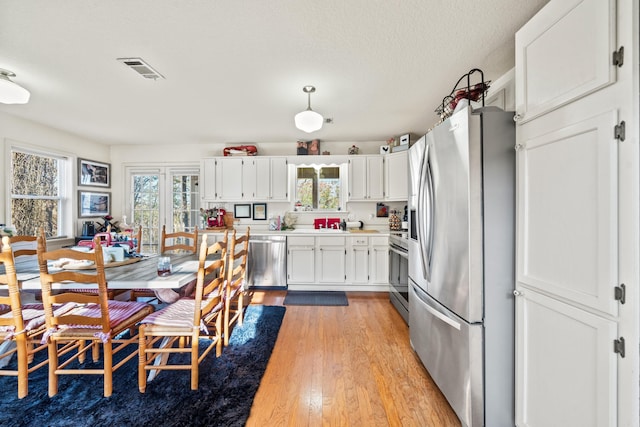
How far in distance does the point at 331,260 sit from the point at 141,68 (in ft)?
10.4

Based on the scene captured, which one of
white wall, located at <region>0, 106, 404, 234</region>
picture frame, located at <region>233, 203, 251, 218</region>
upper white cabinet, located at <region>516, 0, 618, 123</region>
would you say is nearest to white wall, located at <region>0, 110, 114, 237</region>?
white wall, located at <region>0, 106, 404, 234</region>

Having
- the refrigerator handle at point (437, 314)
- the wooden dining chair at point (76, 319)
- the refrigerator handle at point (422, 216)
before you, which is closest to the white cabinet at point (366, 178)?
the refrigerator handle at point (422, 216)

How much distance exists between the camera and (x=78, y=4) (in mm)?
1536

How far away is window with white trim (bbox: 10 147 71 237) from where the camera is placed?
353 centimetres

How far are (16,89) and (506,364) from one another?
398 cm

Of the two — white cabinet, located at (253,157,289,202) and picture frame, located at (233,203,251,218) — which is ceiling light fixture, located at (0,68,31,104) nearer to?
white cabinet, located at (253,157,289,202)

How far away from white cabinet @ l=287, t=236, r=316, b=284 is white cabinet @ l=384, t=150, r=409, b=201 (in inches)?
58.9

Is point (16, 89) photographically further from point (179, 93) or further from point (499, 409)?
point (499, 409)

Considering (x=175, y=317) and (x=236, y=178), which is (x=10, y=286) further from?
(x=236, y=178)

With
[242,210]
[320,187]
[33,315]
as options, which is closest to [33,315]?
[33,315]

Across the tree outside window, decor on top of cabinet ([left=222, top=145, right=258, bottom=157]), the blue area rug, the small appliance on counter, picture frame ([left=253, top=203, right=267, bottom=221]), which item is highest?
decor on top of cabinet ([left=222, top=145, right=258, bottom=157])

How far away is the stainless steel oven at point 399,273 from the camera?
2.92 metres

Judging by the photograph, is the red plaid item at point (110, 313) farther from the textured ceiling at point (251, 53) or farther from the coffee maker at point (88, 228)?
the coffee maker at point (88, 228)

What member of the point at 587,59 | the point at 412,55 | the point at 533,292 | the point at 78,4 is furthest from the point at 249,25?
the point at 533,292
